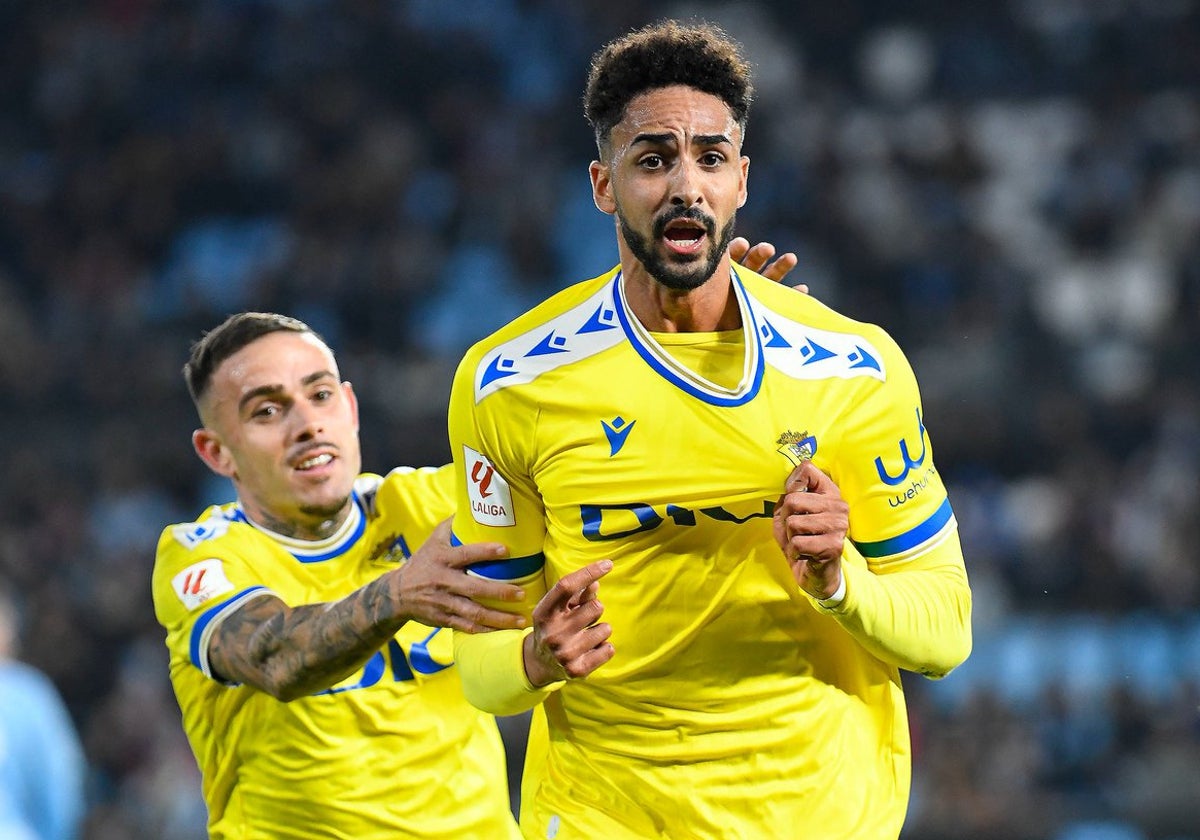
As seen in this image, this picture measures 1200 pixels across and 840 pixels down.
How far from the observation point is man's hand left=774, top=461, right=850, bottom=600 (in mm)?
2951

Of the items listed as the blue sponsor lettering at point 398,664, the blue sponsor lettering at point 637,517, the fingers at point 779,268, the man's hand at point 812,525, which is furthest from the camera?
the blue sponsor lettering at point 398,664

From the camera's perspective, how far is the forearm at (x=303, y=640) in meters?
3.81

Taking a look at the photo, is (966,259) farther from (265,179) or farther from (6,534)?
(6,534)

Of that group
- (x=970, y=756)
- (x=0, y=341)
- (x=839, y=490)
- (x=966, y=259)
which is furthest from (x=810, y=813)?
(x=0, y=341)

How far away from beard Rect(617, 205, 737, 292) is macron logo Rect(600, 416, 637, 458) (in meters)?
0.31

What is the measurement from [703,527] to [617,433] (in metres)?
0.26

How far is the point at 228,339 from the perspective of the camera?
4.52 metres

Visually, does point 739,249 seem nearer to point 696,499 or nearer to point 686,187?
point 686,187

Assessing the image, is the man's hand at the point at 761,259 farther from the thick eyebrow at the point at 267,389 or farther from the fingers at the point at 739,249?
the thick eyebrow at the point at 267,389

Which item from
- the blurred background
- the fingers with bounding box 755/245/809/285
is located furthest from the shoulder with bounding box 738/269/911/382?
the blurred background

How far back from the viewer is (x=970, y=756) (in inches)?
330

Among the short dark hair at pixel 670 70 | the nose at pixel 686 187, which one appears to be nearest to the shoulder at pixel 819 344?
the nose at pixel 686 187

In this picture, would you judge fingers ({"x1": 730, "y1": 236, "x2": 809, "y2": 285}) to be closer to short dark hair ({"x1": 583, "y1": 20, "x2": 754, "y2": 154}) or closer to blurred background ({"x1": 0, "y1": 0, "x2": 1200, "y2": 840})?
short dark hair ({"x1": 583, "y1": 20, "x2": 754, "y2": 154})

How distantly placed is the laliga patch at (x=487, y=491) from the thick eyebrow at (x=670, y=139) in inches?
29.1
